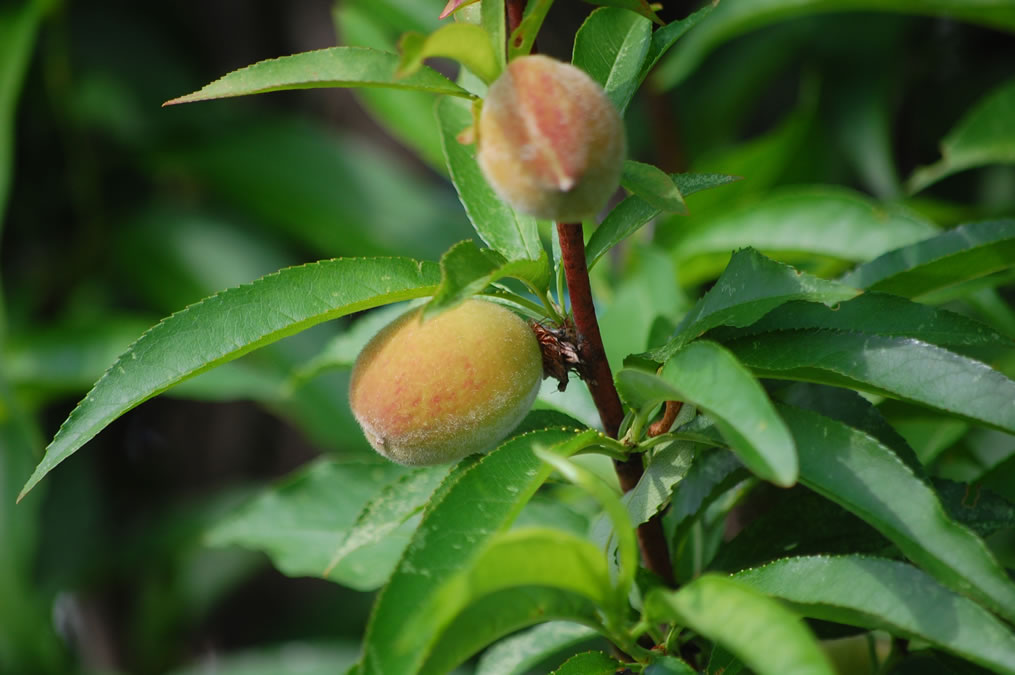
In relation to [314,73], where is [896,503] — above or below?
below

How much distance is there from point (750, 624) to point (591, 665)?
144mm

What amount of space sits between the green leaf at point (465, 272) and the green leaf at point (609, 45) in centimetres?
12

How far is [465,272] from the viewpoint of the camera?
0.43 meters

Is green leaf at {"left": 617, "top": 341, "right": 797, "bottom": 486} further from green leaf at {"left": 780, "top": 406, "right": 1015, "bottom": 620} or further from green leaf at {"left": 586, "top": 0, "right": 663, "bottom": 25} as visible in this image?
green leaf at {"left": 586, "top": 0, "right": 663, "bottom": 25}

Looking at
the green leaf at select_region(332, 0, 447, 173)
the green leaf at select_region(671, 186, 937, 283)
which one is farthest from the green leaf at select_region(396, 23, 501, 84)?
the green leaf at select_region(332, 0, 447, 173)

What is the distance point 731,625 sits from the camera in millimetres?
368

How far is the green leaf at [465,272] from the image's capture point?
411 mm

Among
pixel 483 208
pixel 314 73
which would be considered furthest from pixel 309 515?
pixel 314 73

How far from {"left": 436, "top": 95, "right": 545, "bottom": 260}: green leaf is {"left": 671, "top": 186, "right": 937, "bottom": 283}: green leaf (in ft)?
1.08

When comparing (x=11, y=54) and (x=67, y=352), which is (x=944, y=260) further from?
(x=11, y=54)

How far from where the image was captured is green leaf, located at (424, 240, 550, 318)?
41 centimetres

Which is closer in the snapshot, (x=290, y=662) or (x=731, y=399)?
(x=731, y=399)

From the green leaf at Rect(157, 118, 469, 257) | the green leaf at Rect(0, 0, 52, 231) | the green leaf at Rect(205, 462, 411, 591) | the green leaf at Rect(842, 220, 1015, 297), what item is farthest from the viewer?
the green leaf at Rect(157, 118, 469, 257)

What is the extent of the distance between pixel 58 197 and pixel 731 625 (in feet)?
5.04
